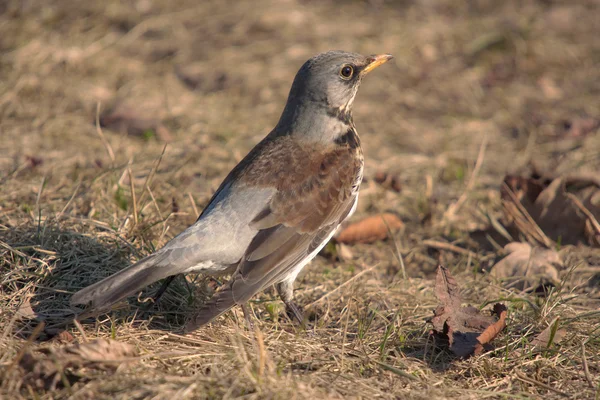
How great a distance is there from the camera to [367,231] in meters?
6.14

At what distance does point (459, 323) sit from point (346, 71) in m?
2.10

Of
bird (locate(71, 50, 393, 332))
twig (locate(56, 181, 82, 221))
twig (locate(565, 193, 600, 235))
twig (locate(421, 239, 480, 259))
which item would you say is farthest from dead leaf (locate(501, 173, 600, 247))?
twig (locate(56, 181, 82, 221))

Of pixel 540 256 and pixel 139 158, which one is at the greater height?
pixel 139 158

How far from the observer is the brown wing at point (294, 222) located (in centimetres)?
413

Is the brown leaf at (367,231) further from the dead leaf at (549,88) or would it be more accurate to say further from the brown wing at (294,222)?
the dead leaf at (549,88)

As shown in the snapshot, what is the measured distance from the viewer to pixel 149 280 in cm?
395

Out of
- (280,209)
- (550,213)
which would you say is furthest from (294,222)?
(550,213)

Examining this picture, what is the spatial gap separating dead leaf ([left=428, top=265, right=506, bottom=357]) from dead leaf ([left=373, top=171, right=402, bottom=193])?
2608mm

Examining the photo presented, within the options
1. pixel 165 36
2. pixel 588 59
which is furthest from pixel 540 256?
pixel 165 36

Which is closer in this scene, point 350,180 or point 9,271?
point 9,271

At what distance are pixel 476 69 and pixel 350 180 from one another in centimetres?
524

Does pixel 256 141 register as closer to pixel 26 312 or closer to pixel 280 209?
pixel 280 209

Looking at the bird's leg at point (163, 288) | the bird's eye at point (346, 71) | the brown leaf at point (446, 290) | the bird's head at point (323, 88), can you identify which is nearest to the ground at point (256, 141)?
the bird's leg at point (163, 288)

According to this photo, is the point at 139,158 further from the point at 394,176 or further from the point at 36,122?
the point at 394,176
